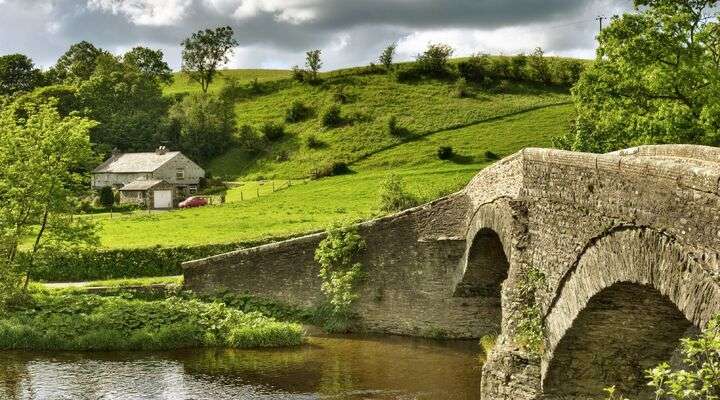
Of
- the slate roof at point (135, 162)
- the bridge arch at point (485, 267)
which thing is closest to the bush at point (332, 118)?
the slate roof at point (135, 162)

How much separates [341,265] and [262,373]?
6225 mm

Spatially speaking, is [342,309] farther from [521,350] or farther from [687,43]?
[687,43]

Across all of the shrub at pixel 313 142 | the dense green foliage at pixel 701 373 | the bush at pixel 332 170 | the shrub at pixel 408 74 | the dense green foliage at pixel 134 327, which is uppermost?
the shrub at pixel 408 74

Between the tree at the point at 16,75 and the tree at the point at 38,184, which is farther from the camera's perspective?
the tree at the point at 16,75

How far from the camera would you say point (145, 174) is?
213 feet

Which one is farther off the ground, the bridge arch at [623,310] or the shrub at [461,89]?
the shrub at [461,89]

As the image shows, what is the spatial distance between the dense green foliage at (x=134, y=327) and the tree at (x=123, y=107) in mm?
46837

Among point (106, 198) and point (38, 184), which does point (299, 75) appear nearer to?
point (106, 198)

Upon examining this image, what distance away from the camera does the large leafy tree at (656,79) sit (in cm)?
2214

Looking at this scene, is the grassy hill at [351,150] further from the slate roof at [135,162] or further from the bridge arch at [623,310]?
the bridge arch at [623,310]

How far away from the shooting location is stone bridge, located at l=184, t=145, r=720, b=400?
332 inches

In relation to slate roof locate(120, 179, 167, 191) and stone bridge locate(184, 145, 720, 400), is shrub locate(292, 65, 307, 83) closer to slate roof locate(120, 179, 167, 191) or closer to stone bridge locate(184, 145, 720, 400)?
slate roof locate(120, 179, 167, 191)

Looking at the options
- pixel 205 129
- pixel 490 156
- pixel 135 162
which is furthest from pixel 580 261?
pixel 205 129

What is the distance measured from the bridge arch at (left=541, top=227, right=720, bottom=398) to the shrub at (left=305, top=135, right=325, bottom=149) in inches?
2013
